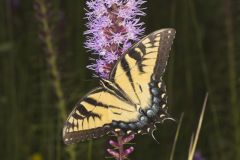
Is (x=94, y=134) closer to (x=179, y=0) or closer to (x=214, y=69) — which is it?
(x=214, y=69)

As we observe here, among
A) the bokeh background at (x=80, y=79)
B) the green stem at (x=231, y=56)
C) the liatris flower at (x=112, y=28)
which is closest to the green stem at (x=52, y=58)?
the bokeh background at (x=80, y=79)

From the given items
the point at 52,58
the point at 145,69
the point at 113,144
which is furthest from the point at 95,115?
the point at 52,58

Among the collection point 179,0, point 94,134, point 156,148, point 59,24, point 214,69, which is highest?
point 179,0

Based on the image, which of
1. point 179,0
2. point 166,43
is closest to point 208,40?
point 179,0

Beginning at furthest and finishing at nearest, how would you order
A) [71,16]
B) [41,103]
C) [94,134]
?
1. [71,16]
2. [41,103]
3. [94,134]

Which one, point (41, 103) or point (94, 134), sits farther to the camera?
point (41, 103)

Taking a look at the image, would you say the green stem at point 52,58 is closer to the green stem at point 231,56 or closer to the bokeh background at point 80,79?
the bokeh background at point 80,79
